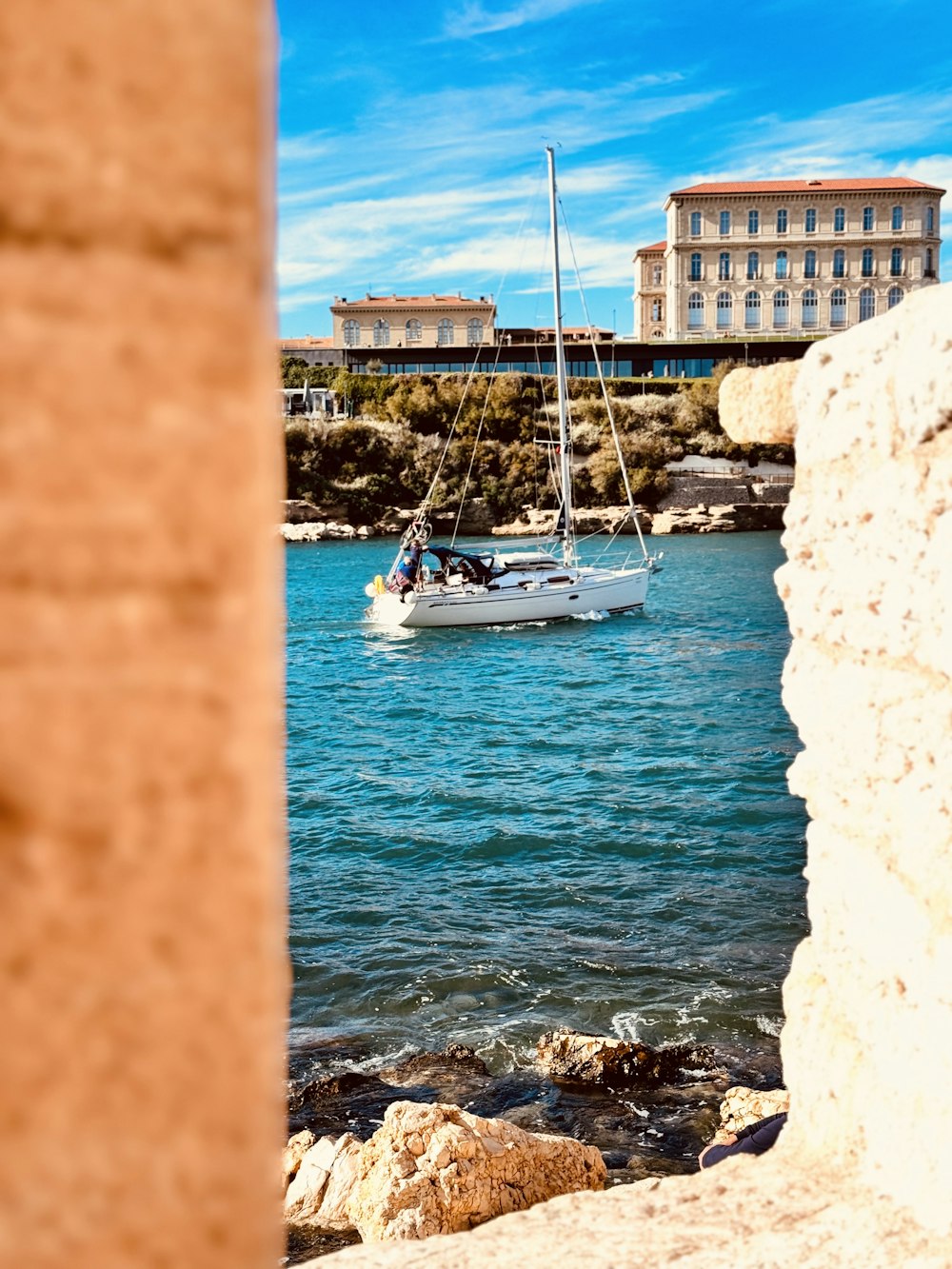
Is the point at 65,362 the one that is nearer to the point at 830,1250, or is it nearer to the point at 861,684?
the point at 861,684

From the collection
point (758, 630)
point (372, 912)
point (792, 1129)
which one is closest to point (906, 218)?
point (758, 630)

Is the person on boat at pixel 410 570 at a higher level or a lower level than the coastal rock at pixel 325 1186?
higher

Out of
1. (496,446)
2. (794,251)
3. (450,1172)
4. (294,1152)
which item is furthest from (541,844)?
(794,251)

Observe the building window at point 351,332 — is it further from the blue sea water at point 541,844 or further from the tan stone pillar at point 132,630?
the tan stone pillar at point 132,630

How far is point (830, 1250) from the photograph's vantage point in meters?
2.43

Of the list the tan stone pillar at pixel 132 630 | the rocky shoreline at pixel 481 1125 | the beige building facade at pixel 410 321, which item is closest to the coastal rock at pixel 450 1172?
the rocky shoreline at pixel 481 1125

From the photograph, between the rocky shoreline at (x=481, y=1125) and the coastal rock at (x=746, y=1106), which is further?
the coastal rock at (x=746, y=1106)

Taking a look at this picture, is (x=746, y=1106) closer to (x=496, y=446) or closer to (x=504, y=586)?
(x=504, y=586)

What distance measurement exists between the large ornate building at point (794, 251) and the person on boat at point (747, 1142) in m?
83.0

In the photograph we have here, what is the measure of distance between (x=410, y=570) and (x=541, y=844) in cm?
1906

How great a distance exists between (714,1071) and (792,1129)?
19.7 feet

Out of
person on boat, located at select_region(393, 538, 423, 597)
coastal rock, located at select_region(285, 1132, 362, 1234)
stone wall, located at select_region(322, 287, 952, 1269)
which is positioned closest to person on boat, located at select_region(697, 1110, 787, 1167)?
stone wall, located at select_region(322, 287, 952, 1269)

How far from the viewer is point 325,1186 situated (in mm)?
6391

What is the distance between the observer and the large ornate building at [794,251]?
83750 mm
